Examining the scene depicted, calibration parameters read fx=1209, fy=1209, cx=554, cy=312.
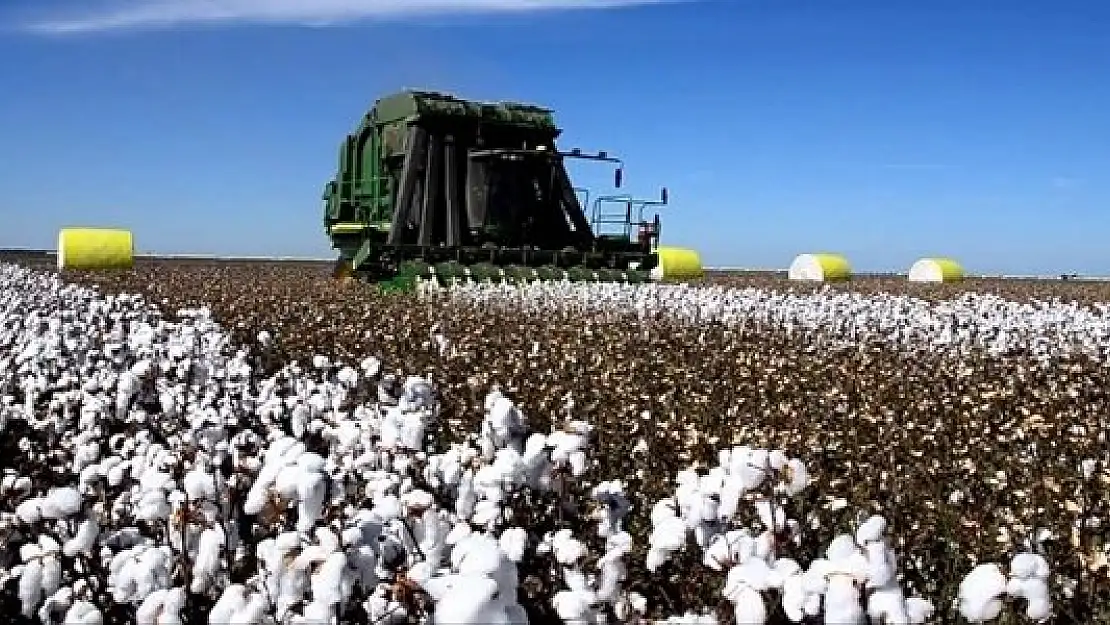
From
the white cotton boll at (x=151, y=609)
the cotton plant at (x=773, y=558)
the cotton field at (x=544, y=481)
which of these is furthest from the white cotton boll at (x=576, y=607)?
the white cotton boll at (x=151, y=609)

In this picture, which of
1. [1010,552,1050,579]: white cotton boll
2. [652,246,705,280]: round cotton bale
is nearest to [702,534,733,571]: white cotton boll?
[1010,552,1050,579]: white cotton boll

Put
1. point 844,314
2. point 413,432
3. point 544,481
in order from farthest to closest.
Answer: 1. point 844,314
2. point 413,432
3. point 544,481

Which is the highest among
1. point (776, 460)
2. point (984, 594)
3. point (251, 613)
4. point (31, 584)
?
point (776, 460)

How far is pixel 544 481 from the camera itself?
3.61 metres

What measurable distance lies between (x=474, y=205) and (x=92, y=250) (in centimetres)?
1512

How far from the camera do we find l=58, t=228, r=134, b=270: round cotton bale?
105 feet

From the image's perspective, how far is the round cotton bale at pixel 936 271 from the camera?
38.8 metres

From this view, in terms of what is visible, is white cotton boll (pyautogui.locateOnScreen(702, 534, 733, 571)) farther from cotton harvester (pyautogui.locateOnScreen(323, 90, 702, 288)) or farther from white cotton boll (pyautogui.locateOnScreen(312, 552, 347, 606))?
cotton harvester (pyautogui.locateOnScreen(323, 90, 702, 288))

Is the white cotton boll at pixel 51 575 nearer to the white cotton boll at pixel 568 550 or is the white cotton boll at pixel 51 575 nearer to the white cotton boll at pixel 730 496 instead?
the white cotton boll at pixel 568 550

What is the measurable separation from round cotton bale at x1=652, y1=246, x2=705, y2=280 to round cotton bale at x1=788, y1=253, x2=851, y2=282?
378 cm

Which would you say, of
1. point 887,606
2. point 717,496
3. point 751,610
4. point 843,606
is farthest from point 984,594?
point 717,496

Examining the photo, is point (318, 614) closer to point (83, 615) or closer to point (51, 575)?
point (83, 615)

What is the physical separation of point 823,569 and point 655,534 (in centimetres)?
66

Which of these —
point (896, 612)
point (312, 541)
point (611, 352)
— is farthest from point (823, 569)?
point (611, 352)
